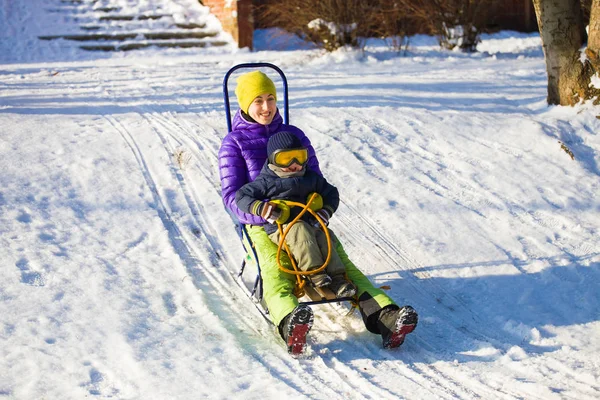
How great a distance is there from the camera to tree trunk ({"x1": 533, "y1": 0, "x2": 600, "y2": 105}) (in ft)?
26.6

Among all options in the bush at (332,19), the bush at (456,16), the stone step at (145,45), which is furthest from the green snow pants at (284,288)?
the bush at (456,16)

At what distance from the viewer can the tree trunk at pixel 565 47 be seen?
320 inches

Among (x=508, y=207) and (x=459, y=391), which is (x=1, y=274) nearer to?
(x=459, y=391)

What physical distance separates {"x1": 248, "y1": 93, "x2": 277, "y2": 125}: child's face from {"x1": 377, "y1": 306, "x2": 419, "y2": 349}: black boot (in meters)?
1.74

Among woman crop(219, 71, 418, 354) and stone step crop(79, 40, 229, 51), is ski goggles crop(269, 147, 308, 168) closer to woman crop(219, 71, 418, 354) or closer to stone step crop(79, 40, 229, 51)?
woman crop(219, 71, 418, 354)

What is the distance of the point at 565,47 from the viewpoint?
8.16m

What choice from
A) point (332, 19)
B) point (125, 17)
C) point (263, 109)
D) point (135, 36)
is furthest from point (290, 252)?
point (125, 17)

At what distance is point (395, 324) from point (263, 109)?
6.28 feet

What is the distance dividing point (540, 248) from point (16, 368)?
409cm

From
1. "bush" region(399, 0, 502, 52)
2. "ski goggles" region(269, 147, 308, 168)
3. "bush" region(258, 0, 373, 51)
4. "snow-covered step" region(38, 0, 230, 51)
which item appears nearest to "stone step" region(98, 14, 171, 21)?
"snow-covered step" region(38, 0, 230, 51)

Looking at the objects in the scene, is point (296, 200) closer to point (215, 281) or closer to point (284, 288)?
point (284, 288)

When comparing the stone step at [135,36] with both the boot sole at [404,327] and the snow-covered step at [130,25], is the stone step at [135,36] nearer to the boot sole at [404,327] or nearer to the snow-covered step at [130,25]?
the snow-covered step at [130,25]

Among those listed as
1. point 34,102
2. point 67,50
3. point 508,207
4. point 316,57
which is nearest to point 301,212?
point 508,207

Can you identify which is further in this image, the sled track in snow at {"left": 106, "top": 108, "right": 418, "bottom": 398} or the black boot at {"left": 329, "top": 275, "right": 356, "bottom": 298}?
the black boot at {"left": 329, "top": 275, "right": 356, "bottom": 298}
